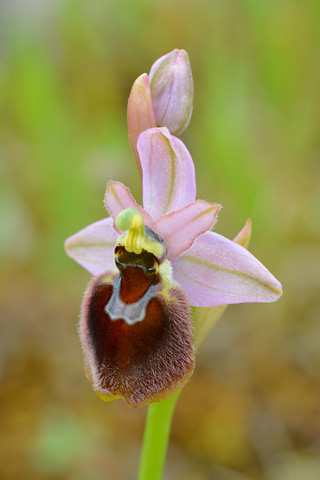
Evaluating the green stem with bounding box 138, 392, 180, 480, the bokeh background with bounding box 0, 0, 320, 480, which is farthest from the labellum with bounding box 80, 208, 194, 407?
the bokeh background with bounding box 0, 0, 320, 480

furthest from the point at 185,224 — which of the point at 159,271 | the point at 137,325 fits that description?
the point at 137,325

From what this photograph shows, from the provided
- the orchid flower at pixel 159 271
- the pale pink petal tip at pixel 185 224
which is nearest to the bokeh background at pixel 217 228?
the orchid flower at pixel 159 271

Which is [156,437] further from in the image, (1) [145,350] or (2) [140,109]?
(2) [140,109]

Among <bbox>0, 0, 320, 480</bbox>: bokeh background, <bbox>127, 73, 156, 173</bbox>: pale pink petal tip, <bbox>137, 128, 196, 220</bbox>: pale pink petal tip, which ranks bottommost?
<bbox>0, 0, 320, 480</bbox>: bokeh background

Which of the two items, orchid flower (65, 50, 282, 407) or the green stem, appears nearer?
orchid flower (65, 50, 282, 407)

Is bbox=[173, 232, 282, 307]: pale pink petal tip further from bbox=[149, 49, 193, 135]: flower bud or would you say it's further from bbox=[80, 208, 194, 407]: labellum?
bbox=[149, 49, 193, 135]: flower bud

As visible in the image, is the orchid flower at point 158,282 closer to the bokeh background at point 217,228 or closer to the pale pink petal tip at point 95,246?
the pale pink petal tip at point 95,246

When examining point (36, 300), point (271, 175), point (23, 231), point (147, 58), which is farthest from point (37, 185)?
point (147, 58)
